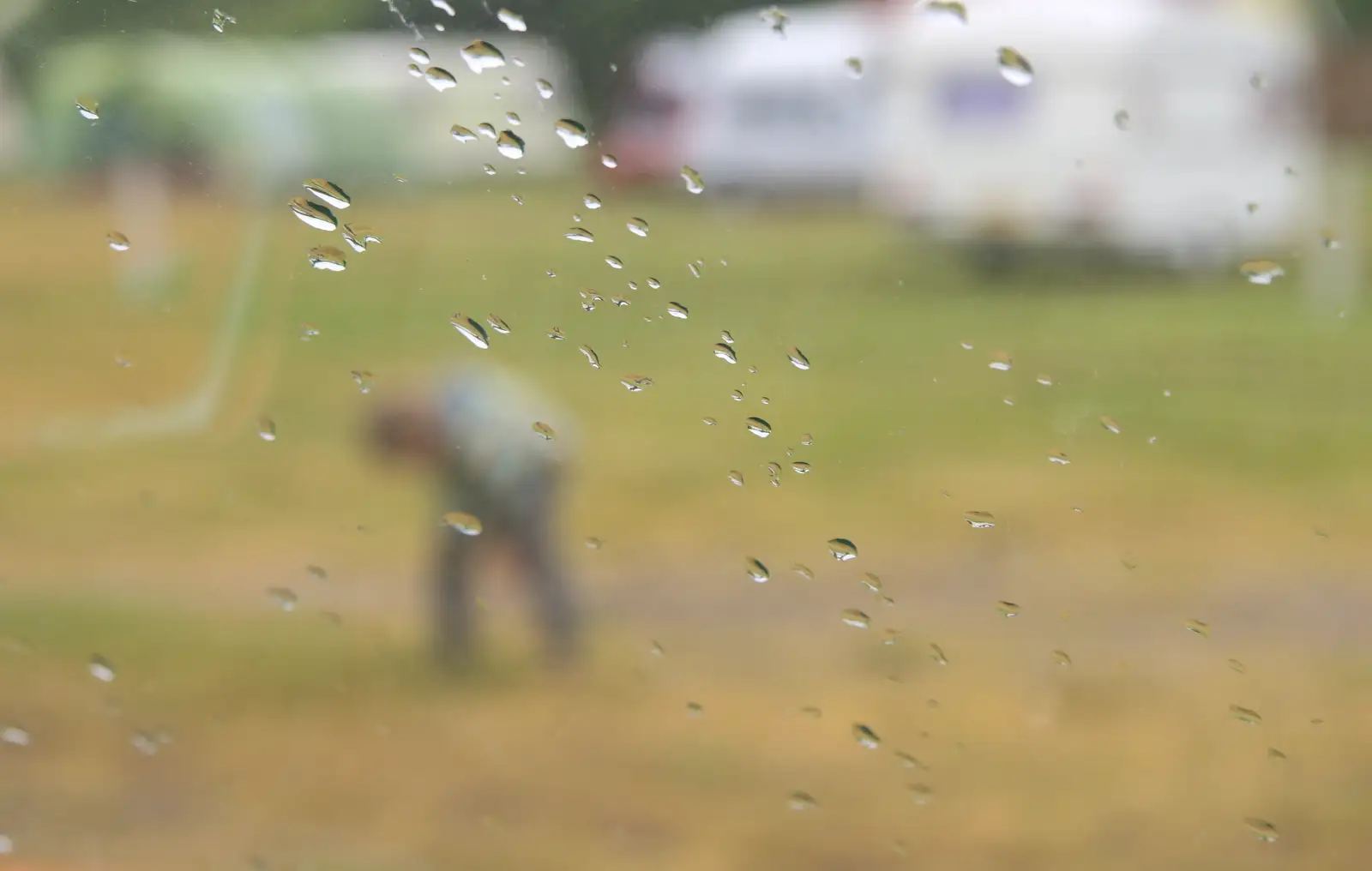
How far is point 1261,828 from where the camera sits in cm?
212

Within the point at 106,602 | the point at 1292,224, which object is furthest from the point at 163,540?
the point at 1292,224

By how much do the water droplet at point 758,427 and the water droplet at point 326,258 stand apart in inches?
22.0

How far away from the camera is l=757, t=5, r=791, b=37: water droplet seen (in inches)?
83.2

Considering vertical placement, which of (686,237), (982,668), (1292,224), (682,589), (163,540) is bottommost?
(163,540)

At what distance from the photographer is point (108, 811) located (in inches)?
Result: 94.3

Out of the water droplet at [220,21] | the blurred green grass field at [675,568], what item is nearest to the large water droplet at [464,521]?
A: the blurred green grass field at [675,568]

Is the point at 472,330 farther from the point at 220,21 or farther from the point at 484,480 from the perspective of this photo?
the point at 484,480

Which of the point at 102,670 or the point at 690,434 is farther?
the point at 690,434

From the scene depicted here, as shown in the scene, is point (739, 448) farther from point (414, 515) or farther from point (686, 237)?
point (414, 515)

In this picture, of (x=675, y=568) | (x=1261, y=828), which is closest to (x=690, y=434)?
(x=675, y=568)

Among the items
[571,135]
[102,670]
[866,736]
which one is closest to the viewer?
[571,135]

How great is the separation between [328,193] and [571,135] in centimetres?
32

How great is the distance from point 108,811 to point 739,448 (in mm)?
1179

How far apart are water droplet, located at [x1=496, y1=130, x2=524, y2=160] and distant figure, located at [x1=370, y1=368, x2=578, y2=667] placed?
3.04 feet
